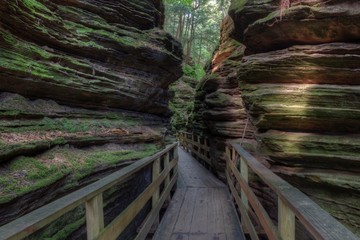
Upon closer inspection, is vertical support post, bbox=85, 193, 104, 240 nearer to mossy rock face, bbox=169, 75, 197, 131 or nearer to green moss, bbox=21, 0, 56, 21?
green moss, bbox=21, 0, 56, 21

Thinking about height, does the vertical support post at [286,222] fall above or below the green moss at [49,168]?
below

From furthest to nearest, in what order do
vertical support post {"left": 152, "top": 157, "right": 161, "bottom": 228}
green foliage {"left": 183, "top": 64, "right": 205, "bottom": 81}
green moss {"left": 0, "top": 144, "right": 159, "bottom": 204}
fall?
green foliage {"left": 183, "top": 64, "right": 205, "bottom": 81}
vertical support post {"left": 152, "top": 157, "right": 161, "bottom": 228}
green moss {"left": 0, "top": 144, "right": 159, "bottom": 204}

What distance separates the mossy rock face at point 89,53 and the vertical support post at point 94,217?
3.34 m

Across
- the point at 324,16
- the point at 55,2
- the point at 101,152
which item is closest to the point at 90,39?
the point at 55,2

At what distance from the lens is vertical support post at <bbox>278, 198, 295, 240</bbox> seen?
2361mm

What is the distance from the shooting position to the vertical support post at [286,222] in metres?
2.36

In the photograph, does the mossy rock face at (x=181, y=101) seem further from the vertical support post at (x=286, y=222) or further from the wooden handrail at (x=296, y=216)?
the vertical support post at (x=286, y=222)

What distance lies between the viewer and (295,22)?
17.2 ft

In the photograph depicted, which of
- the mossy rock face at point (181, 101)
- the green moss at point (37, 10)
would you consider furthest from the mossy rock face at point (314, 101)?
the mossy rock face at point (181, 101)

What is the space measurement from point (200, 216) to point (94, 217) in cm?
399

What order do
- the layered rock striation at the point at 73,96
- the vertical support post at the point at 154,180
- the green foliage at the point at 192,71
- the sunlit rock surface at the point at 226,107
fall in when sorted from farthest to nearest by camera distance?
the green foliage at the point at 192,71, the sunlit rock surface at the point at 226,107, the vertical support post at the point at 154,180, the layered rock striation at the point at 73,96

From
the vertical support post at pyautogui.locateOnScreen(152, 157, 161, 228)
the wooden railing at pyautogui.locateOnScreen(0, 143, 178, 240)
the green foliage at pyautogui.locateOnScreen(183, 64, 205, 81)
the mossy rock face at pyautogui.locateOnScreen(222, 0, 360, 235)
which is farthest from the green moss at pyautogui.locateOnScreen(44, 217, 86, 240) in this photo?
the green foliage at pyautogui.locateOnScreen(183, 64, 205, 81)

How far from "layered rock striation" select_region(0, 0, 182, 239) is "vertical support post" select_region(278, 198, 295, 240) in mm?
2884

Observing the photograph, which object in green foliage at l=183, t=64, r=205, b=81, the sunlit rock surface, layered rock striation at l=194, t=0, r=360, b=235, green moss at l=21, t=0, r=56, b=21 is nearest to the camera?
layered rock striation at l=194, t=0, r=360, b=235
